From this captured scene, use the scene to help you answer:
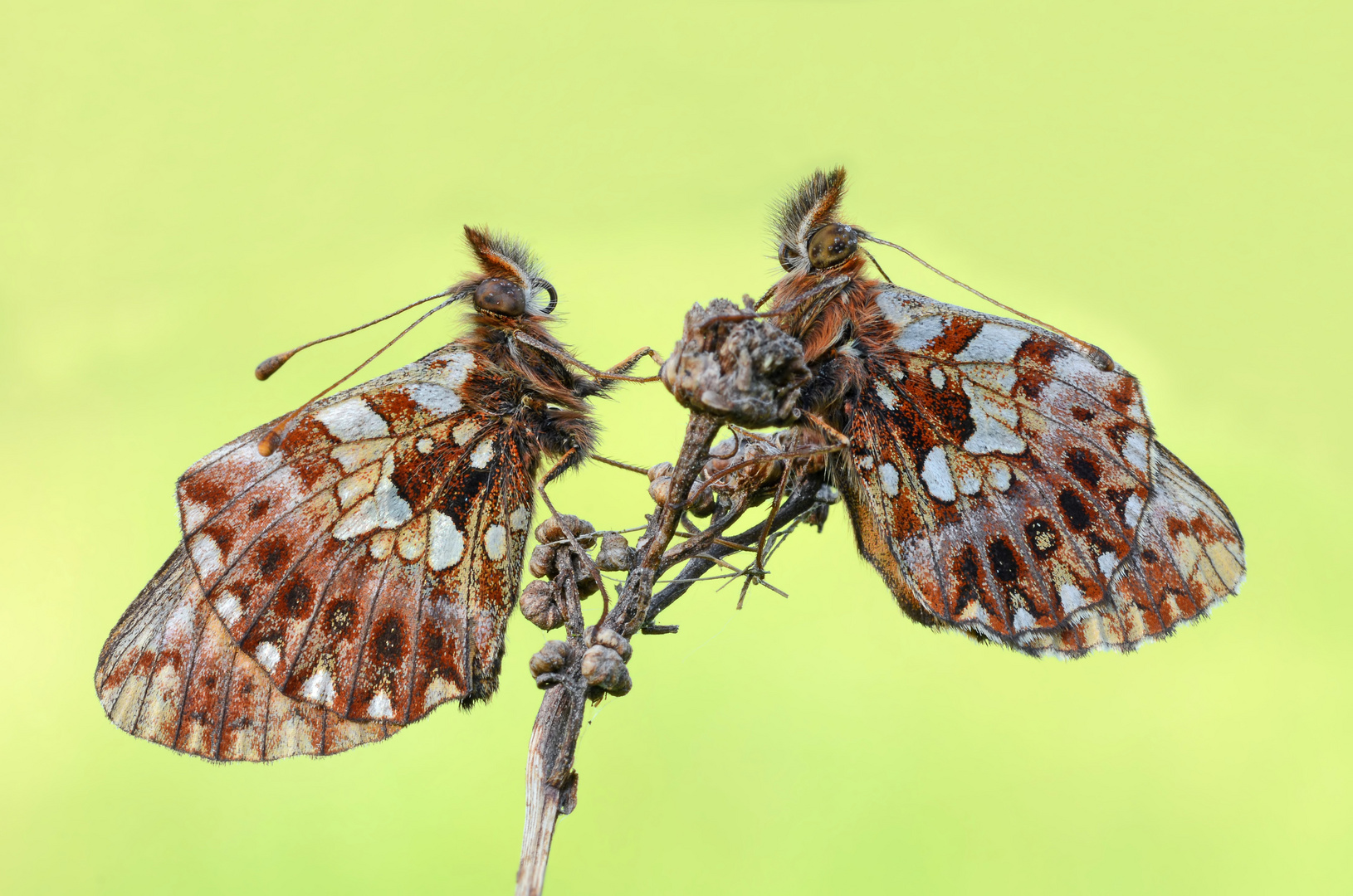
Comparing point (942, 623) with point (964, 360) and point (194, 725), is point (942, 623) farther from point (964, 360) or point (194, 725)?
point (194, 725)

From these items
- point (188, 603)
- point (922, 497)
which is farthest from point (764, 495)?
point (188, 603)

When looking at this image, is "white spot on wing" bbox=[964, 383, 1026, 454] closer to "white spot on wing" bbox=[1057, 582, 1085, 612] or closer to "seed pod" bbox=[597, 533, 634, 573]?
"white spot on wing" bbox=[1057, 582, 1085, 612]

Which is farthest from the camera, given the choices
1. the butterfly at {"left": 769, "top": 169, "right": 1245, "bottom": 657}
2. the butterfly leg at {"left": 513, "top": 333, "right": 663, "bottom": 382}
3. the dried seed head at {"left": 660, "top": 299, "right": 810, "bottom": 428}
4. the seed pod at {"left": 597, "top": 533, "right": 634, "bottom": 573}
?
the butterfly at {"left": 769, "top": 169, "right": 1245, "bottom": 657}

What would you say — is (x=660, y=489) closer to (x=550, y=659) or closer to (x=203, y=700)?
(x=550, y=659)

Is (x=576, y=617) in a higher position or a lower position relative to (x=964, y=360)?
lower

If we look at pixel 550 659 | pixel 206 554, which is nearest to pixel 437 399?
pixel 206 554

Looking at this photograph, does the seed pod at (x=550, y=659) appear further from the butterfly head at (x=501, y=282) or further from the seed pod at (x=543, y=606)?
the butterfly head at (x=501, y=282)

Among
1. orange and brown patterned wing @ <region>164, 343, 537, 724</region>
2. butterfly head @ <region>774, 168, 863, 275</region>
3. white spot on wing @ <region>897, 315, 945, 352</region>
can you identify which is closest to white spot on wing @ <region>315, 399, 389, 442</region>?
orange and brown patterned wing @ <region>164, 343, 537, 724</region>

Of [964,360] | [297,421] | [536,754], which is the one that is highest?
[964,360]
